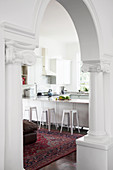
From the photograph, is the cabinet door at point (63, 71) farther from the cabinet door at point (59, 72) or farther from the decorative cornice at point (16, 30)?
the decorative cornice at point (16, 30)

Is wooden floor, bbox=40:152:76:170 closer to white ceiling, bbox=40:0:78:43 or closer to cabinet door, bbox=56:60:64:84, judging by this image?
white ceiling, bbox=40:0:78:43

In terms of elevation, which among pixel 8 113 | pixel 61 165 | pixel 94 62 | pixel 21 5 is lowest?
pixel 61 165

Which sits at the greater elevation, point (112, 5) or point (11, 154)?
point (112, 5)

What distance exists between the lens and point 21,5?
74.6 inches

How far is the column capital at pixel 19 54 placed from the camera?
5.76ft

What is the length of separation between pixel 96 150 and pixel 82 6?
187 centimetres

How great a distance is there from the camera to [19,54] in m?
1.85

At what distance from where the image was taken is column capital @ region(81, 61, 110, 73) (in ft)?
9.89

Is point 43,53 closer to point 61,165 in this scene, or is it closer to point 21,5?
point 61,165

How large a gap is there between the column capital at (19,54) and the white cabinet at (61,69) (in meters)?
7.53

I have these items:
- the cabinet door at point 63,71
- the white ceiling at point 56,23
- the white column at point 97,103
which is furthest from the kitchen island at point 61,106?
the white column at point 97,103

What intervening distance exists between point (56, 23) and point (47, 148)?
3.81 metres

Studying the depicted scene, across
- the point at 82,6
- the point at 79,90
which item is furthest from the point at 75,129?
the point at 82,6

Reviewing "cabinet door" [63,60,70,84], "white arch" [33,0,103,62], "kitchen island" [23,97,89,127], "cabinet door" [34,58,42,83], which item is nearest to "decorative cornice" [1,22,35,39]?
"white arch" [33,0,103,62]
